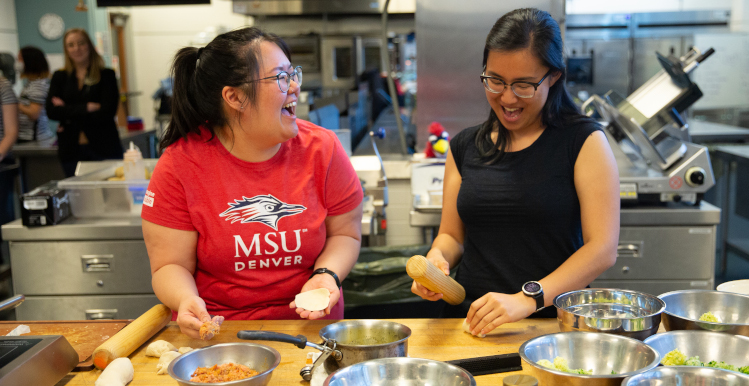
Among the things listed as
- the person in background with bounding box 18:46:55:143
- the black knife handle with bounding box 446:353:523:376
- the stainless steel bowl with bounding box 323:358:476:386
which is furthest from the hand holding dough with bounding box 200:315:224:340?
the person in background with bounding box 18:46:55:143

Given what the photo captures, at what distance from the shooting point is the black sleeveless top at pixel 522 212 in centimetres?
168

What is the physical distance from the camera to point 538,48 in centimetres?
158

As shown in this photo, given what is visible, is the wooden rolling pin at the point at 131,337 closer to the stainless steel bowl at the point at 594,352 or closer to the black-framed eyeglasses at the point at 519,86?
the stainless steel bowl at the point at 594,352

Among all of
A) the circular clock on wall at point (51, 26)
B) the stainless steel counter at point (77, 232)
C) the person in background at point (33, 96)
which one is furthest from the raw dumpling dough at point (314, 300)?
the circular clock on wall at point (51, 26)

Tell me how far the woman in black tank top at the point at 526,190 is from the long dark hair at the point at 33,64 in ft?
15.6

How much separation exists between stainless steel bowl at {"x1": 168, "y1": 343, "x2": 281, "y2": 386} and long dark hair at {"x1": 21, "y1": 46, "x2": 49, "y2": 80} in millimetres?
4978

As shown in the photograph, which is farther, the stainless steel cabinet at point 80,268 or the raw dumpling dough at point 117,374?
the stainless steel cabinet at point 80,268

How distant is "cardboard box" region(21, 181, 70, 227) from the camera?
9.08ft

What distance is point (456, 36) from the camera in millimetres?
3602

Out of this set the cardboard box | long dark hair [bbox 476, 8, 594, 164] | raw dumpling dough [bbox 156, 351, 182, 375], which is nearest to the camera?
raw dumpling dough [bbox 156, 351, 182, 375]

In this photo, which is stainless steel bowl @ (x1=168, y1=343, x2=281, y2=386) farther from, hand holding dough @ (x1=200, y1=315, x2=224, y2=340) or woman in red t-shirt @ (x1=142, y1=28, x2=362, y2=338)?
woman in red t-shirt @ (x1=142, y1=28, x2=362, y2=338)

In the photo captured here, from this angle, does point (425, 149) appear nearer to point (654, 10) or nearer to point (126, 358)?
point (126, 358)

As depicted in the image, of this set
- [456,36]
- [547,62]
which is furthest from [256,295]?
[456,36]

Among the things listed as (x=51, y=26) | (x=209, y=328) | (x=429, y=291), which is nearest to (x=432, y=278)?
(x=429, y=291)
